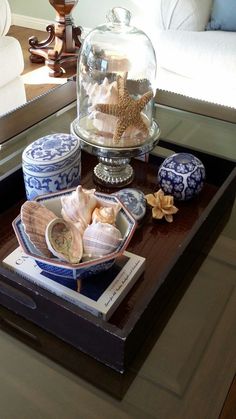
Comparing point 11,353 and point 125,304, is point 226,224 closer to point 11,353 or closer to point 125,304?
point 125,304

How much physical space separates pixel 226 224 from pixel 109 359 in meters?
0.36

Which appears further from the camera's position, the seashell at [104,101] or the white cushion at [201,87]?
the white cushion at [201,87]

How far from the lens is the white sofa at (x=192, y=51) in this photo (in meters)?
1.56

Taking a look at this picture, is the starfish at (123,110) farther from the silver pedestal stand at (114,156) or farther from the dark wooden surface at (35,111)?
the dark wooden surface at (35,111)

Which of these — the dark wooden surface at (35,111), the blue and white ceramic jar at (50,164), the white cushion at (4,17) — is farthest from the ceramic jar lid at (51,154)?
the white cushion at (4,17)

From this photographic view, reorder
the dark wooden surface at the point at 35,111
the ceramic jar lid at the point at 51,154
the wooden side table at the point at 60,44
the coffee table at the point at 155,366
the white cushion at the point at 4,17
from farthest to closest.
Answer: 1. the wooden side table at the point at 60,44
2. the white cushion at the point at 4,17
3. the dark wooden surface at the point at 35,111
4. the ceramic jar lid at the point at 51,154
5. the coffee table at the point at 155,366

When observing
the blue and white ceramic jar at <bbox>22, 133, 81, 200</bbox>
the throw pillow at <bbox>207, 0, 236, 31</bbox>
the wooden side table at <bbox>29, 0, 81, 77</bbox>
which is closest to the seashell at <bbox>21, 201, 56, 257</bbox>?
the blue and white ceramic jar at <bbox>22, 133, 81, 200</bbox>

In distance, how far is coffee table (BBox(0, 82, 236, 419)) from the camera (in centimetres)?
50

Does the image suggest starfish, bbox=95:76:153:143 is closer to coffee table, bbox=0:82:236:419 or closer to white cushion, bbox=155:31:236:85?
coffee table, bbox=0:82:236:419

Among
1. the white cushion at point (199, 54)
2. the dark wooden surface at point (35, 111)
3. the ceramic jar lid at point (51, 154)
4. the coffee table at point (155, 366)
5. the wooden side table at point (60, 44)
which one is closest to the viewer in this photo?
the coffee table at point (155, 366)

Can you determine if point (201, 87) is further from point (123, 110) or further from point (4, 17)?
point (123, 110)

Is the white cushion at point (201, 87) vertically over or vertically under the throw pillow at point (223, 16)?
under

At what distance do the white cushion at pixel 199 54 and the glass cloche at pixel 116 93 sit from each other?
65 cm

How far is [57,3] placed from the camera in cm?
204
